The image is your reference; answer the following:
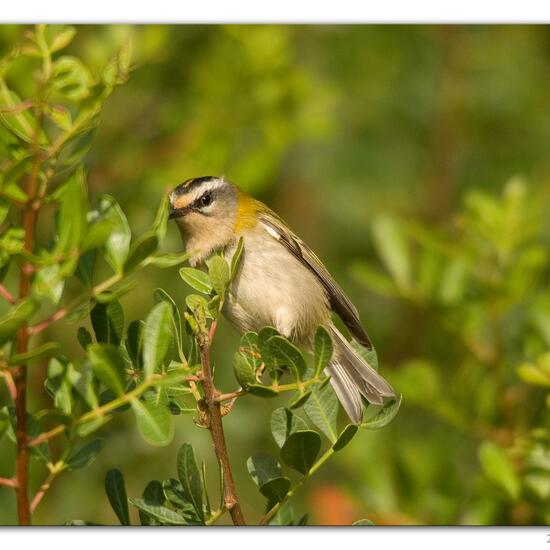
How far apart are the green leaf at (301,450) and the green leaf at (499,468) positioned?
2.44 ft

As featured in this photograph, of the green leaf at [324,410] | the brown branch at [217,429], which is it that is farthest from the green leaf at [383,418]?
the brown branch at [217,429]

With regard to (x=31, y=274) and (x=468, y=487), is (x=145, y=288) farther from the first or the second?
(x=31, y=274)

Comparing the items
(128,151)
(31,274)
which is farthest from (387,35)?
(31,274)

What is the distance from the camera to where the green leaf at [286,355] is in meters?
1.52

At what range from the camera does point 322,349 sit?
1535 mm

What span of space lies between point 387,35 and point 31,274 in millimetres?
3153

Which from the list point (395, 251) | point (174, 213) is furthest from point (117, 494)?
point (395, 251)

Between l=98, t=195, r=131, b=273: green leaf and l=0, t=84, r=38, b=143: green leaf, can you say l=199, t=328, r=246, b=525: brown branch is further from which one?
l=0, t=84, r=38, b=143: green leaf

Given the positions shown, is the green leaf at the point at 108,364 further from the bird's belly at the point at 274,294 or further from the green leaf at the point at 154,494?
the bird's belly at the point at 274,294

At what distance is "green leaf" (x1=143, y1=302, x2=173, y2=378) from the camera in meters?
1.37

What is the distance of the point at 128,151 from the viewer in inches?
113

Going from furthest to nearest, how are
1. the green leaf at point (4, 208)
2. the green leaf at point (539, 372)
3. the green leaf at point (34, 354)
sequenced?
the green leaf at point (539, 372) < the green leaf at point (4, 208) < the green leaf at point (34, 354)

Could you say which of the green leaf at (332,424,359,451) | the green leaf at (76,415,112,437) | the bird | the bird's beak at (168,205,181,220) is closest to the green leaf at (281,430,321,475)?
the green leaf at (332,424,359,451)

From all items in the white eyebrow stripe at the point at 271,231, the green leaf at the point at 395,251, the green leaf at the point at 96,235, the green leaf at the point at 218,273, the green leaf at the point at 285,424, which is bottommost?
the green leaf at the point at 395,251
